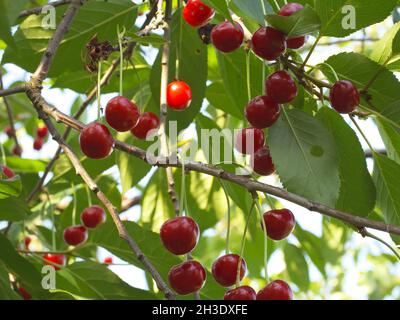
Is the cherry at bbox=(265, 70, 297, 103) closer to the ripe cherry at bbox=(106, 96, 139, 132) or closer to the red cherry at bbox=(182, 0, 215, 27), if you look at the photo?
the ripe cherry at bbox=(106, 96, 139, 132)

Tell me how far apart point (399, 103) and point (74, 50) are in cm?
113

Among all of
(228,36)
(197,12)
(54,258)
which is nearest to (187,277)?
(228,36)

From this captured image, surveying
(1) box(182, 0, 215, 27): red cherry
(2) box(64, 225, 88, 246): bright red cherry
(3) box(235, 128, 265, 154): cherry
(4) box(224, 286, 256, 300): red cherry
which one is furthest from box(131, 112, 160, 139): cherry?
(4) box(224, 286, 256, 300): red cherry

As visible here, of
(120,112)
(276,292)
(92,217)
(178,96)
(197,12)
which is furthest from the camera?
(92,217)

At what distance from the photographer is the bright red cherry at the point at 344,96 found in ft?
5.20

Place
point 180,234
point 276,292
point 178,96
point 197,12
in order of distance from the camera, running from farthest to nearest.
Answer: point 178,96 < point 197,12 < point 180,234 < point 276,292

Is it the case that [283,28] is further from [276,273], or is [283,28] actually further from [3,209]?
[276,273]

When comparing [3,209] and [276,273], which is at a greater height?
[3,209]

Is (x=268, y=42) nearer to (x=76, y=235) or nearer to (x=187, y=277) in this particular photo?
(x=187, y=277)

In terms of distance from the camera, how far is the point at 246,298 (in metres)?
1.38

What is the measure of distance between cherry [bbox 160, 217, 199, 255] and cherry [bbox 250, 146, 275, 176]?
0.93ft

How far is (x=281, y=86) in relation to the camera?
1576mm

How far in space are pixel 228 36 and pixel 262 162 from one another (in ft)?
1.06
